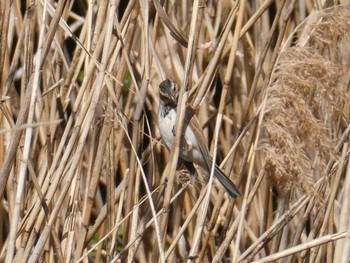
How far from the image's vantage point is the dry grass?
1.92 metres

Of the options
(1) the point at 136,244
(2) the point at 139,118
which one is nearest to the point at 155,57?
(2) the point at 139,118

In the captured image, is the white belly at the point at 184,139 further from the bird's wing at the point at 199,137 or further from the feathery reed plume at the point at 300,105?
the feathery reed plume at the point at 300,105

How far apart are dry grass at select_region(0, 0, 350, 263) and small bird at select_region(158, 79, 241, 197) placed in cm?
8

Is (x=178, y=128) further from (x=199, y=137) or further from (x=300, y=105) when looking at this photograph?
(x=199, y=137)

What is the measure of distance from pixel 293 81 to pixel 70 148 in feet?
2.01

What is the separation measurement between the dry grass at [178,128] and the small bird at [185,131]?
3.1 inches

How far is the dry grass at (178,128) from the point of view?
1.92 meters

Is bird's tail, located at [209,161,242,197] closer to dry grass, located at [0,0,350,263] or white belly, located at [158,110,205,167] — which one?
dry grass, located at [0,0,350,263]

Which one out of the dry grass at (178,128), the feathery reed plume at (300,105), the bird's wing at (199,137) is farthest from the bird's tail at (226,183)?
the feathery reed plume at (300,105)

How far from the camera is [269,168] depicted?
6.43 ft

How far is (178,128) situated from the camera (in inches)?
77.6

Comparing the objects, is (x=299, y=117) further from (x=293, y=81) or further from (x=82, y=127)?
(x=82, y=127)

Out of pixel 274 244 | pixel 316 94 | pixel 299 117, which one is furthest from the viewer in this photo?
pixel 274 244

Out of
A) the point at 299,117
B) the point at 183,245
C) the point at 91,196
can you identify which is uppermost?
the point at 299,117
